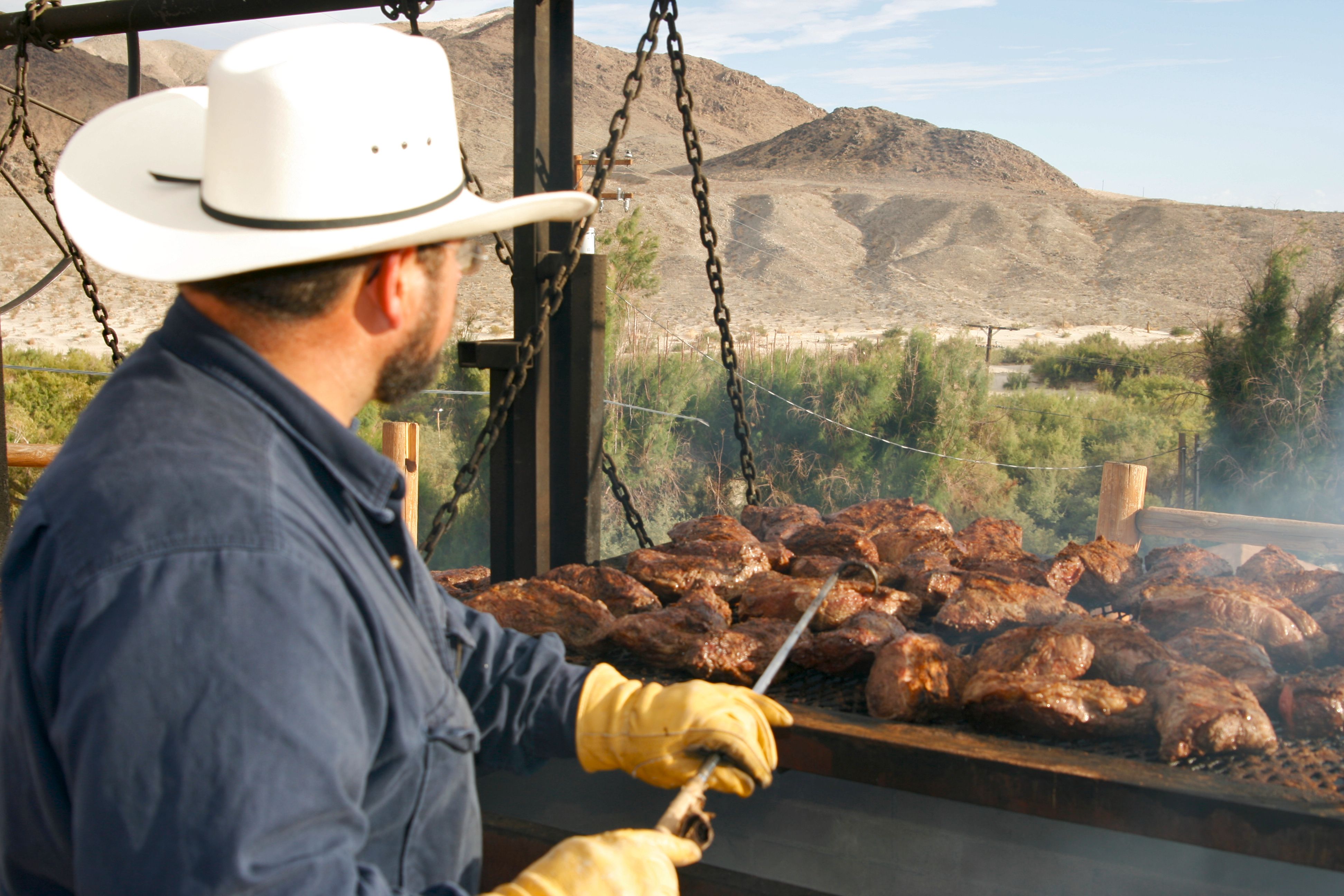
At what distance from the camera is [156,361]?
4.45 ft

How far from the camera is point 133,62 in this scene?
4.59 metres

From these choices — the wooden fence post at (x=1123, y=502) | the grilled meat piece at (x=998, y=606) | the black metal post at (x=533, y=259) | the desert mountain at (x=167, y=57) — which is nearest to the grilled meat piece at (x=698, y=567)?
the black metal post at (x=533, y=259)

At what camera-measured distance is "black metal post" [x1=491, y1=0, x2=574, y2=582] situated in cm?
374

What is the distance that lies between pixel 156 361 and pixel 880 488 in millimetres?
13934

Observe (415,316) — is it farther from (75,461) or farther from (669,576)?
(669,576)

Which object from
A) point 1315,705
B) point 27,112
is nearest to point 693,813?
point 1315,705

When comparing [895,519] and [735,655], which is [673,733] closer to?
[735,655]

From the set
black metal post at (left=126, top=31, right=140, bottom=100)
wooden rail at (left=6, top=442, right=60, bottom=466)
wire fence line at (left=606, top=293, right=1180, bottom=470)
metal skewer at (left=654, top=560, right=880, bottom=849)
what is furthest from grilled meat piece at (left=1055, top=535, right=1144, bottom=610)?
wire fence line at (left=606, top=293, right=1180, bottom=470)

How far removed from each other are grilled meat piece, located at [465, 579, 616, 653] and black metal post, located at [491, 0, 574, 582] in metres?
0.59

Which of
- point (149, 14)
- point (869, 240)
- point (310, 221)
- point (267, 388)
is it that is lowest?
point (267, 388)

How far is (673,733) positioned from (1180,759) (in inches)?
53.5

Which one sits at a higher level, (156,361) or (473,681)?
(156,361)

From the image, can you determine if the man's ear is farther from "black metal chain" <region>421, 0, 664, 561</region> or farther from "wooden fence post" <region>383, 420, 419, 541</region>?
"wooden fence post" <region>383, 420, 419, 541</region>

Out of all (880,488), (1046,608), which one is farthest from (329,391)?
(880,488)
